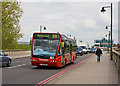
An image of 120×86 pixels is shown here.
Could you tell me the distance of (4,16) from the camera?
41.5m

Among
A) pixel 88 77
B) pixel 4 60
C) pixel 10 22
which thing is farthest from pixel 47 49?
pixel 10 22

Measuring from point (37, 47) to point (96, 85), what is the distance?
934 centimetres

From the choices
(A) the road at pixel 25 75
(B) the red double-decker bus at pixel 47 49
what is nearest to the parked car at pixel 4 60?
(A) the road at pixel 25 75

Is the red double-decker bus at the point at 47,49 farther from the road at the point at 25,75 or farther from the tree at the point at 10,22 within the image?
the tree at the point at 10,22

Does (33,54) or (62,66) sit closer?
(33,54)

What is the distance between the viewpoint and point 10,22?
136ft

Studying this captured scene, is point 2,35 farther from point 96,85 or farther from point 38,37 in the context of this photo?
point 96,85

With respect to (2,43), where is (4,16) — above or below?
above

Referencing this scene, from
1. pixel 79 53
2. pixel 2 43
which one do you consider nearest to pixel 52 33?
pixel 2 43

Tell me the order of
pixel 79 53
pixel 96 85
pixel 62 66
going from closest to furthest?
pixel 96 85 → pixel 62 66 → pixel 79 53

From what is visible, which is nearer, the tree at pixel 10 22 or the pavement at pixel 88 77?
the pavement at pixel 88 77

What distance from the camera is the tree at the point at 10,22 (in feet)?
135

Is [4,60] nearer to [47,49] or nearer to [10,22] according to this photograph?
[47,49]

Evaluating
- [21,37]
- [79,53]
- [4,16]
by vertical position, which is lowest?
[79,53]
